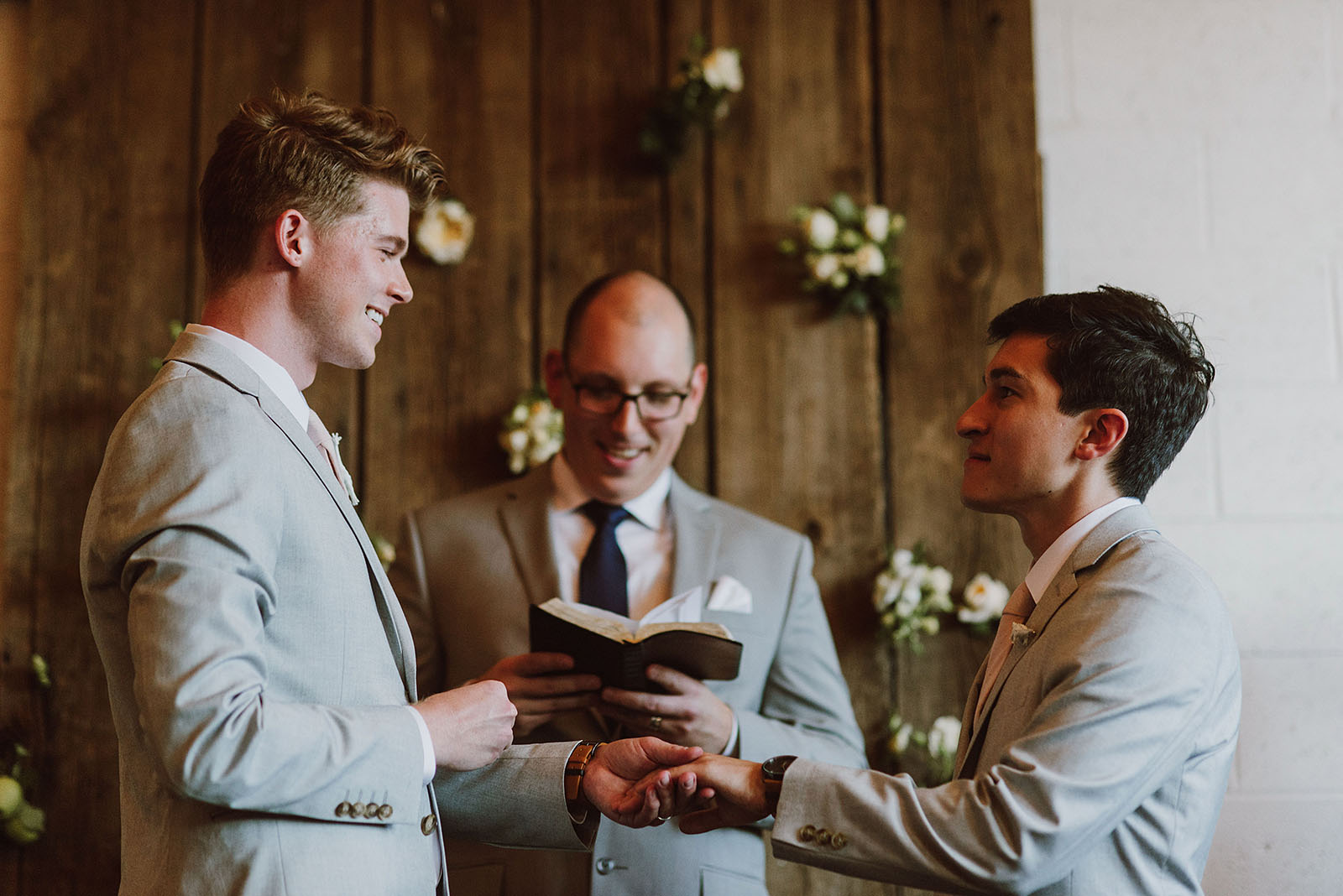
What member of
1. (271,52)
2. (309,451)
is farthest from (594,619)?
(271,52)

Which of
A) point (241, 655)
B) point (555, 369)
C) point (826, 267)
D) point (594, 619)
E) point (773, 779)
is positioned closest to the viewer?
point (241, 655)

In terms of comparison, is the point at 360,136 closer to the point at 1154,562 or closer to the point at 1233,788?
the point at 1154,562

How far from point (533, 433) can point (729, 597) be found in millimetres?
588

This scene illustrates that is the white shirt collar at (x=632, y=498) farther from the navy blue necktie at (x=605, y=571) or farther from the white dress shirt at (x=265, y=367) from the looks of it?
the white dress shirt at (x=265, y=367)

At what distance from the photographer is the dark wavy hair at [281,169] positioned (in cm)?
137

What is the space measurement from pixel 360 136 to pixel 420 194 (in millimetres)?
139

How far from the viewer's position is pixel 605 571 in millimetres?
2035

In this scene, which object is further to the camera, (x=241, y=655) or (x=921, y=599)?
(x=921, y=599)

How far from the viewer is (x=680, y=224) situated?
Answer: 243 centimetres

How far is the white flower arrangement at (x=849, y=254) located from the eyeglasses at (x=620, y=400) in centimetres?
47

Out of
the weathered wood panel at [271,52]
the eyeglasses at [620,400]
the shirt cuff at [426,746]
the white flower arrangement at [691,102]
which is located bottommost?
the shirt cuff at [426,746]

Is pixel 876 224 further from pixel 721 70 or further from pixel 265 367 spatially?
pixel 265 367

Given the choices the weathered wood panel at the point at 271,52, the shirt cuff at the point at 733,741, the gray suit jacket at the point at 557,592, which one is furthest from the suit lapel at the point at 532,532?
the weathered wood panel at the point at 271,52

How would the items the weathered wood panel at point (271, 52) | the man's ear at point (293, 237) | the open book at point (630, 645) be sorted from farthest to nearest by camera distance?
1. the weathered wood panel at point (271, 52)
2. the open book at point (630, 645)
3. the man's ear at point (293, 237)
